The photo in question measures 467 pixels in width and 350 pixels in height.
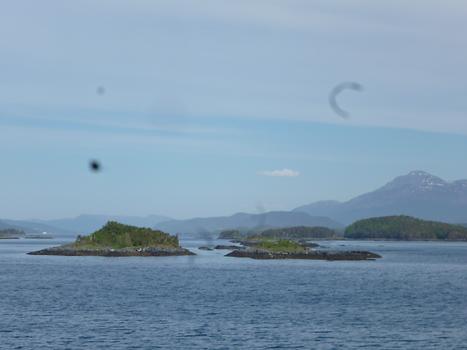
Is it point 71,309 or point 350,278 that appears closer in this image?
point 71,309

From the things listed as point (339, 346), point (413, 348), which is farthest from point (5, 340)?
point (413, 348)

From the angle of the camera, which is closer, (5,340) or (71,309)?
(5,340)

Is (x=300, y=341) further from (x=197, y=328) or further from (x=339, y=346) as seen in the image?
(x=197, y=328)

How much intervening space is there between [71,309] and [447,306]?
39.5 m

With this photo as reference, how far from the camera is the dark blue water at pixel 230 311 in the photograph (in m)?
58.4

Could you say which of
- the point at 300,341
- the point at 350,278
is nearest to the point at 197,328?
the point at 300,341

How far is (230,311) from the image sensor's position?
76.7 metres

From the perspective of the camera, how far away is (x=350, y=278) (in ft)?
410

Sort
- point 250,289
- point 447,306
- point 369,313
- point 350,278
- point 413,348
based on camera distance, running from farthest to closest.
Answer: point 350,278, point 250,289, point 447,306, point 369,313, point 413,348

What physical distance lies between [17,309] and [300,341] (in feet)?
104

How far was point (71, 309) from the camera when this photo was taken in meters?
76.7

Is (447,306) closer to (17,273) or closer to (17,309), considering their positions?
(17,309)

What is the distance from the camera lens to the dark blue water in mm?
58438

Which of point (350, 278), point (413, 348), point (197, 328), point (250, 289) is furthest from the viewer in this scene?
point (350, 278)
